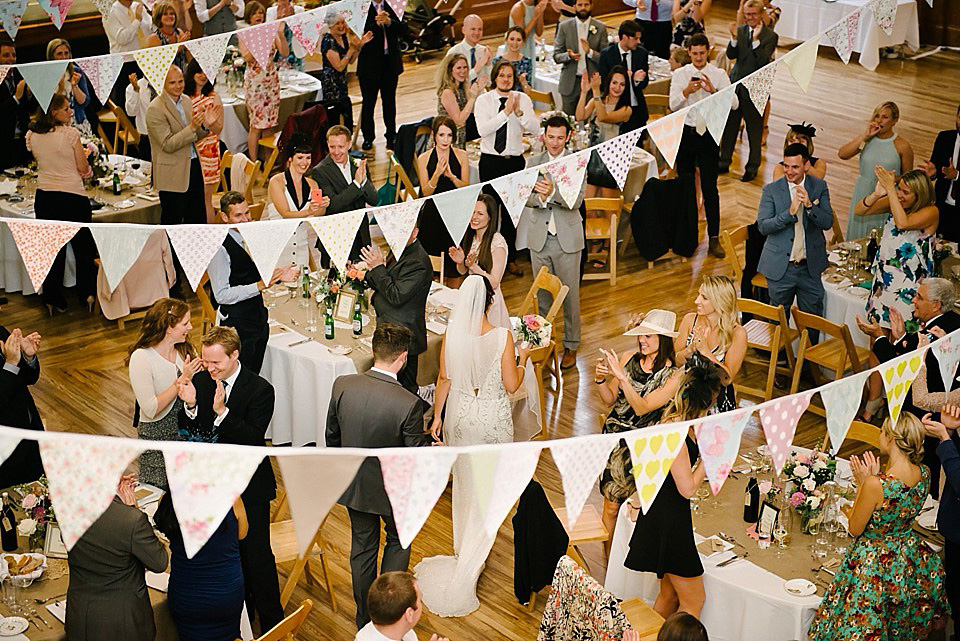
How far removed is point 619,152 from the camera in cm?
662

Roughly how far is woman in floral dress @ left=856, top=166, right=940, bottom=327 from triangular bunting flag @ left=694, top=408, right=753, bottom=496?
10.2 feet

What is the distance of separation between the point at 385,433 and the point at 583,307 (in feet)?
13.3

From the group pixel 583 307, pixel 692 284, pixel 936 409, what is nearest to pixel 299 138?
pixel 583 307

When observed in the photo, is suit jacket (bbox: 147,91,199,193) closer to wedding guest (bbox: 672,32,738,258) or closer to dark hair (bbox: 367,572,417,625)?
wedding guest (bbox: 672,32,738,258)

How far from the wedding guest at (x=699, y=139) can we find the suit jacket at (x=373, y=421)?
16.3 feet

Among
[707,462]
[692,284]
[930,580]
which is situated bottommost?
[692,284]

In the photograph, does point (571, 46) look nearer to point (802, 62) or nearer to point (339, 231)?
point (802, 62)

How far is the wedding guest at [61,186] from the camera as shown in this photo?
8172 millimetres

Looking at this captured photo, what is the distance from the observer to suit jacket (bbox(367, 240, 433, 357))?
6.74 metres

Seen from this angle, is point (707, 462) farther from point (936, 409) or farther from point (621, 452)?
point (936, 409)

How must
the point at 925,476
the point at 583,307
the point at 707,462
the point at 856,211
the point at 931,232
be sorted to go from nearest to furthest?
the point at 707,462
the point at 925,476
the point at 931,232
the point at 856,211
the point at 583,307

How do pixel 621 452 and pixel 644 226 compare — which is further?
pixel 644 226

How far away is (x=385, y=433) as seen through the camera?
528 cm

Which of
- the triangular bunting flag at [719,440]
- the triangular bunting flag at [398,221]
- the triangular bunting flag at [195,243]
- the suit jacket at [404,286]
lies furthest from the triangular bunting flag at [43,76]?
the triangular bunting flag at [719,440]
